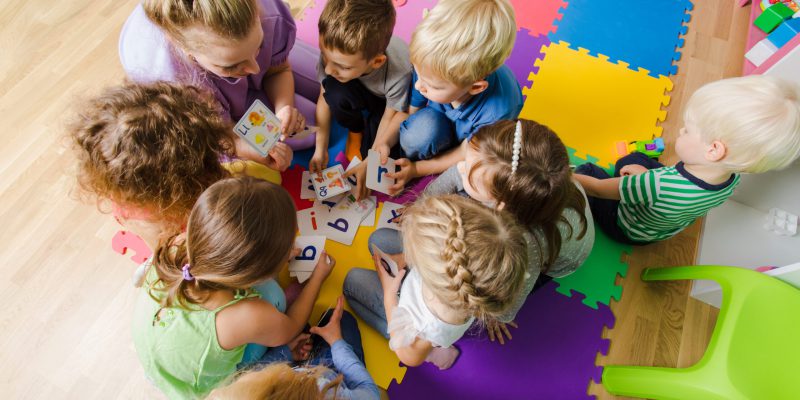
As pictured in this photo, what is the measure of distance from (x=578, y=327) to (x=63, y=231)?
2.33 meters

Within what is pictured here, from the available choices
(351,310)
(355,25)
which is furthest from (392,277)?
(355,25)

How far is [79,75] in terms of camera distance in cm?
235

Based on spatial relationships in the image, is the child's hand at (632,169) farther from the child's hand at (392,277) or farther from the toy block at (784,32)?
the toy block at (784,32)

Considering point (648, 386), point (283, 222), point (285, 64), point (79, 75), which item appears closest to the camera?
point (283, 222)

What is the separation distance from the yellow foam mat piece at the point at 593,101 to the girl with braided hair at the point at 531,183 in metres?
0.88

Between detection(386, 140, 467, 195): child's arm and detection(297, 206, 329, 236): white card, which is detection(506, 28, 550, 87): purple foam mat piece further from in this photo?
detection(297, 206, 329, 236): white card

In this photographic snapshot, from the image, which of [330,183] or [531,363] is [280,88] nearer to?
[330,183]

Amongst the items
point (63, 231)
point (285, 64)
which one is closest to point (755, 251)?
point (285, 64)

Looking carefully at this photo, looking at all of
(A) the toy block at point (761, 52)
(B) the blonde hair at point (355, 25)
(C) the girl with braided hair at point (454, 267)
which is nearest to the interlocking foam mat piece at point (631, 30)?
(A) the toy block at point (761, 52)

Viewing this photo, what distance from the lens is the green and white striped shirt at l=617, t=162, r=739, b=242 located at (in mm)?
1544

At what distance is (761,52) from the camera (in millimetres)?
2328

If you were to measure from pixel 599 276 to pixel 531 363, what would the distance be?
1.65 feet

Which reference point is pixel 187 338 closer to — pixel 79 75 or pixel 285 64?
pixel 285 64

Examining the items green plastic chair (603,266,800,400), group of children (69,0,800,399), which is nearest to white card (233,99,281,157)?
group of children (69,0,800,399)
